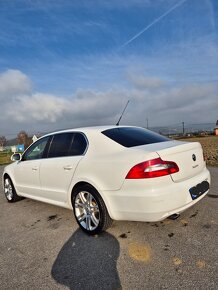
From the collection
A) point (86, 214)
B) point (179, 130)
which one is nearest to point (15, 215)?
point (86, 214)

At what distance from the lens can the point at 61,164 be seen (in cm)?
411

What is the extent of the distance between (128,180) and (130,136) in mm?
952

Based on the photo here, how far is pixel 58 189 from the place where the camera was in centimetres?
421

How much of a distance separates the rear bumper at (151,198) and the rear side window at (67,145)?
1.06 meters

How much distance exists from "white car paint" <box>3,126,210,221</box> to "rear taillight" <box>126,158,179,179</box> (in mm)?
48

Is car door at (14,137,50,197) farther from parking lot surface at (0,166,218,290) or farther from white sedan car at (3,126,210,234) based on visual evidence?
parking lot surface at (0,166,218,290)

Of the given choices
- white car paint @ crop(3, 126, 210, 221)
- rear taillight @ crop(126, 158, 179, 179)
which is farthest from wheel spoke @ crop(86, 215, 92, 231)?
rear taillight @ crop(126, 158, 179, 179)

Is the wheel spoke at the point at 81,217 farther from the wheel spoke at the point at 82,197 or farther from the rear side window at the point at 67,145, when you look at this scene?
the rear side window at the point at 67,145

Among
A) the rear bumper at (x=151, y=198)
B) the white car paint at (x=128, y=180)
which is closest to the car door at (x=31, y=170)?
the white car paint at (x=128, y=180)

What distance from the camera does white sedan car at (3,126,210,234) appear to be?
303cm

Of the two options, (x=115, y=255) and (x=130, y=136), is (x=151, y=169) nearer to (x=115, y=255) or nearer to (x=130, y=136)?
(x=130, y=136)

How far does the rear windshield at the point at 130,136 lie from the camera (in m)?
3.63

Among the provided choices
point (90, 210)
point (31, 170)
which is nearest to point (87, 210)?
point (90, 210)

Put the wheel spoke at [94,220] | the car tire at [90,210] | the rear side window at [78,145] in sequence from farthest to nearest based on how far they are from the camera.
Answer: the rear side window at [78,145] → the wheel spoke at [94,220] → the car tire at [90,210]
